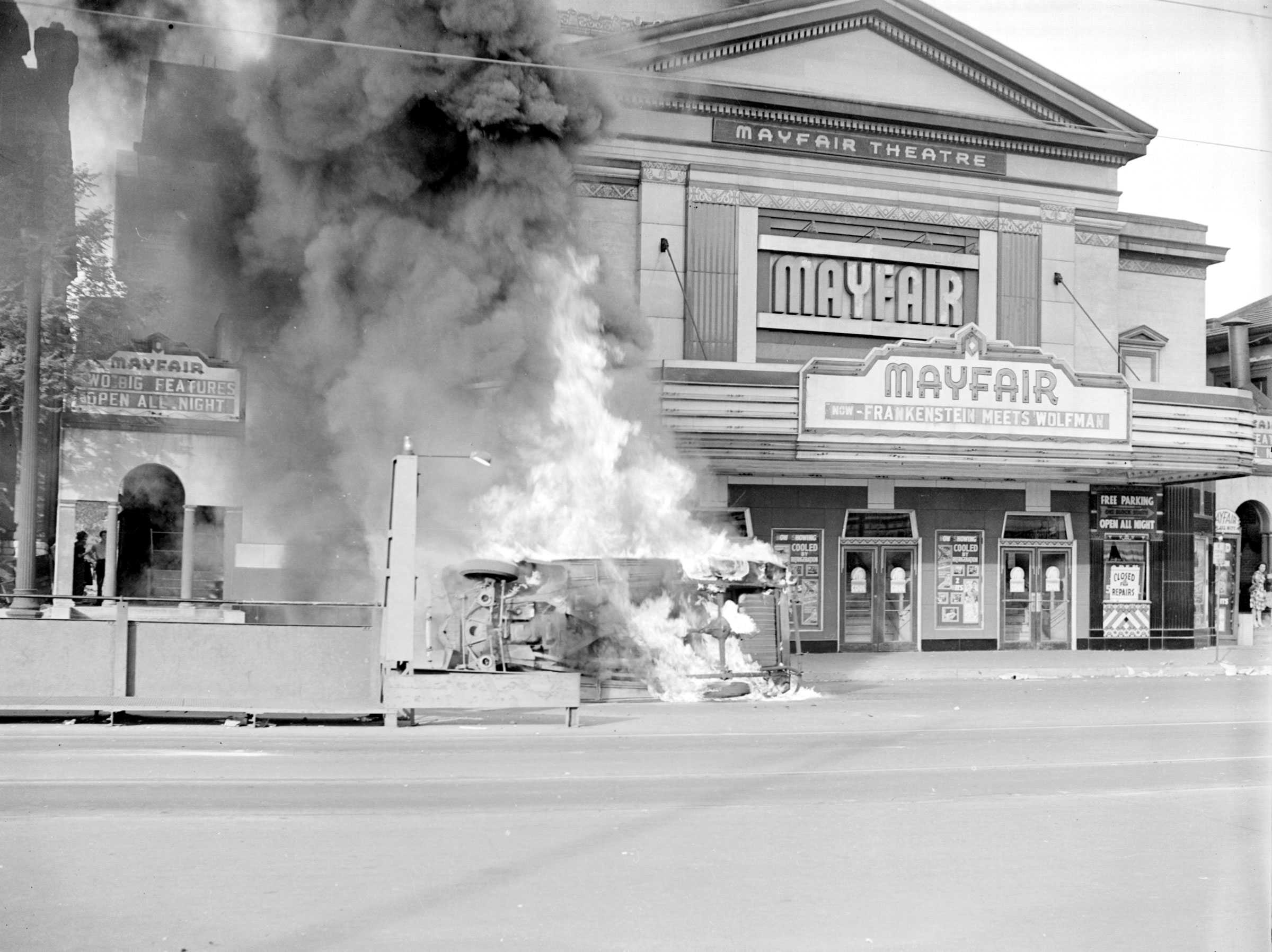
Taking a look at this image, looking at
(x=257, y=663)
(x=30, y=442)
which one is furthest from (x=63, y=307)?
(x=257, y=663)

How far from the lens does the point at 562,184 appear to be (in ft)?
64.6

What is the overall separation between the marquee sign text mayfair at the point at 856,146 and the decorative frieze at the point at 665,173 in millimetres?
862

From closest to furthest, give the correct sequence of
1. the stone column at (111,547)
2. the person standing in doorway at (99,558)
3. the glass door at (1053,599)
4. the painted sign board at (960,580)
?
the stone column at (111,547)
the person standing in doorway at (99,558)
the painted sign board at (960,580)
the glass door at (1053,599)

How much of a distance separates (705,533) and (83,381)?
437 inches

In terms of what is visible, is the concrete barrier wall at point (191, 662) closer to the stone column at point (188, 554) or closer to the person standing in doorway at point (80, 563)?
the stone column at point (188, 554)

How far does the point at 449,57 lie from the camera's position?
1730 cm

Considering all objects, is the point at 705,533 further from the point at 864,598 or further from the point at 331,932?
the point at 331,932

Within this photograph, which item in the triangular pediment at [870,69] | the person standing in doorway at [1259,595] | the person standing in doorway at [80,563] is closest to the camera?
the person standing in doorway at [80,563]

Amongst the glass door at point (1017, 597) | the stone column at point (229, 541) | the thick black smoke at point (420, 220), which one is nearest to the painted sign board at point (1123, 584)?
the glass door at point (1017, 597)

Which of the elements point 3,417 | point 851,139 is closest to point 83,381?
point 3,417

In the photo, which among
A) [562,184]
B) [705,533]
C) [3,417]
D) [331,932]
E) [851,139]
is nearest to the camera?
[331,932]

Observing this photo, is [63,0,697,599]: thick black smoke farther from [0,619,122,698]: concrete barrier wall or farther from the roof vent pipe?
the roof vent pipe

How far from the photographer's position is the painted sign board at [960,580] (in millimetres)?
24938

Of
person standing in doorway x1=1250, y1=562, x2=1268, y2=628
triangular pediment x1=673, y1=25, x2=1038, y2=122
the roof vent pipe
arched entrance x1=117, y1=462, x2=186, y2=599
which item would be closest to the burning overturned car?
arched entrance x1=117, y1=462, x2=186, y2=599
